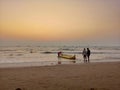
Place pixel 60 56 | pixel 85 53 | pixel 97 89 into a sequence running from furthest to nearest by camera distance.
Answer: pixel 60 56
pixel 85 53
pixel 97 89

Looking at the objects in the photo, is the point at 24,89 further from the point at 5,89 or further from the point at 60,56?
the point at 60,56

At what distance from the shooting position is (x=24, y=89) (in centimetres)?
855

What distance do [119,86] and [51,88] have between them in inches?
107

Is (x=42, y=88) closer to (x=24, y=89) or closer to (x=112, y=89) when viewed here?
(x=24, y=89)

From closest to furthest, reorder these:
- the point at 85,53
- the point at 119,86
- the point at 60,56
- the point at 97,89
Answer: the point at 97,89 → the point at 119,86 → the point at 85,53 → the point at 60,56

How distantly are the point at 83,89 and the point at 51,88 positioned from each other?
1235mm

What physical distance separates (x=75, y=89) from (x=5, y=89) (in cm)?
265

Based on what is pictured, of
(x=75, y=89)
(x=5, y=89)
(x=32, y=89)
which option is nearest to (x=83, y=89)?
(x=75, y=89)

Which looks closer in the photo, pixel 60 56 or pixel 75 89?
pixel 75 89

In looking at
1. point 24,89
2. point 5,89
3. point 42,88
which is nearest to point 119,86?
point 42,88

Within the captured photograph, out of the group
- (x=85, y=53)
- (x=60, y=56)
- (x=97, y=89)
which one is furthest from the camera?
(x=60, y=56)

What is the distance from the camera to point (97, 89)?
8.52 m

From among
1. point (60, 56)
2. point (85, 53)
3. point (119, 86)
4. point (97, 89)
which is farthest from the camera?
point (60, 56)

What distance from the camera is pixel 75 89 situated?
874cm
